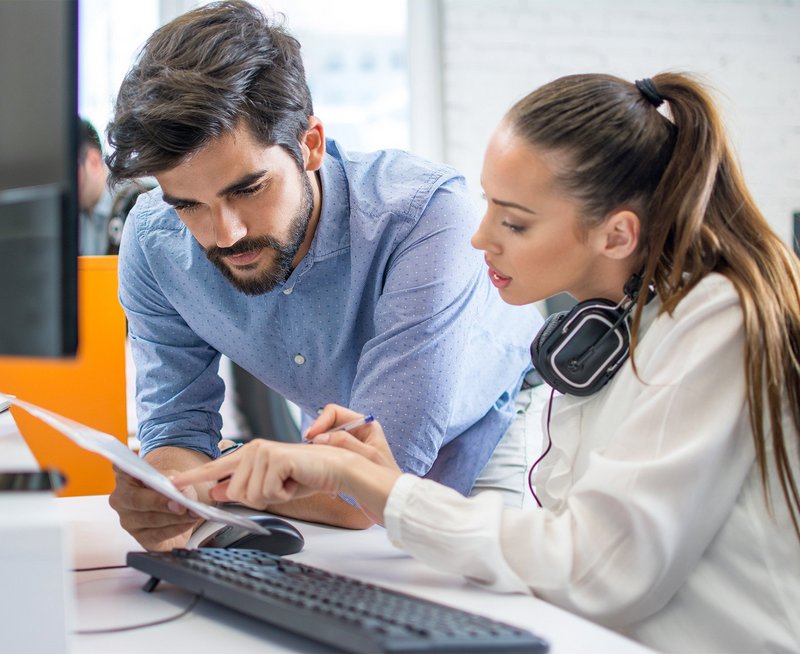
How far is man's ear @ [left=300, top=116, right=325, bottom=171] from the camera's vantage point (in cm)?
Result: 145

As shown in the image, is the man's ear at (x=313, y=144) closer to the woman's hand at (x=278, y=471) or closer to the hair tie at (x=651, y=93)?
the hair tie at (x=651, y=93)

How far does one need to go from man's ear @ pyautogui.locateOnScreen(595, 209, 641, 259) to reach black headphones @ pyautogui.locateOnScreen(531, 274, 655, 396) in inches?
1.3

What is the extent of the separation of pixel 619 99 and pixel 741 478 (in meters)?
0.44

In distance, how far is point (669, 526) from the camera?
0.83 metres

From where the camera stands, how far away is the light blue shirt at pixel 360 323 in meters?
1.27

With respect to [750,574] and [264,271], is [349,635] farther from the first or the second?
[264,271]

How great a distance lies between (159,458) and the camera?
1.43 m

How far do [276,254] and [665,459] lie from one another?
28.6 inches

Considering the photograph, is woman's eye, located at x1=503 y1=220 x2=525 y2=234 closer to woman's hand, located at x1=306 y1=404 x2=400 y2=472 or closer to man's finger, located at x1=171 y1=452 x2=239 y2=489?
woman's hand, located at x1=306 y1=404 x2=400 y2=472

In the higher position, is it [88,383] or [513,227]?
[513,227]

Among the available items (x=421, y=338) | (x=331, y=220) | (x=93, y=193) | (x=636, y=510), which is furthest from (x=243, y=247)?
(x=93, y=193)

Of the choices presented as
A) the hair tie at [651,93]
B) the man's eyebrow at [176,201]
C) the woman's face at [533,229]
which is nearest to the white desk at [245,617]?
the woman's face at [533,229]

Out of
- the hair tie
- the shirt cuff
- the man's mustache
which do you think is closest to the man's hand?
the shirt cuff

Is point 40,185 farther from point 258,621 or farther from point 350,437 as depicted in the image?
point 350,437
